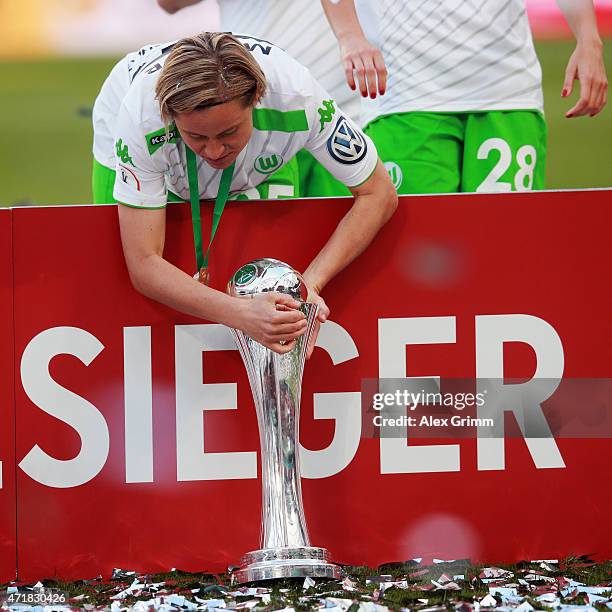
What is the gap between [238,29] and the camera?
13.5 feet

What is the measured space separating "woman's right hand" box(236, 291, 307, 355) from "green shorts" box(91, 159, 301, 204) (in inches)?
16.2

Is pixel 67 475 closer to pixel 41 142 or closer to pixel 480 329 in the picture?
pixel 480 329

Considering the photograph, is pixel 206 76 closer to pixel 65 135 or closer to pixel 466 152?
pixel 466 152

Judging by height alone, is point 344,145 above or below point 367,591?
above

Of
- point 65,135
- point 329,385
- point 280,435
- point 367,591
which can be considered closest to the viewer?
point 367,591

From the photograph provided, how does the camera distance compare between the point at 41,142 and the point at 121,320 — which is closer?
the point at 121,320

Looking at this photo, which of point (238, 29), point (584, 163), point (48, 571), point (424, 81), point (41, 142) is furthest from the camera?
point (41, 142)

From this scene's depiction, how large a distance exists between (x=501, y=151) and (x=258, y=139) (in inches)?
34.8

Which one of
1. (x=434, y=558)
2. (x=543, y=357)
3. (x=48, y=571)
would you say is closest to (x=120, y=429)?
(x=48, y=571)

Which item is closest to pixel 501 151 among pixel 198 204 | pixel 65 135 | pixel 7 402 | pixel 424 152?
pixel 424 152

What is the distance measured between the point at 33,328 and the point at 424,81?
1.39m

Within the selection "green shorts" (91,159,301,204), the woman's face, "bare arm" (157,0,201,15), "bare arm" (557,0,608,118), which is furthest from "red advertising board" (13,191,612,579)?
"bare arm" (157,0,201,15)

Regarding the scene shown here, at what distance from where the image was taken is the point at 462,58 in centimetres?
333

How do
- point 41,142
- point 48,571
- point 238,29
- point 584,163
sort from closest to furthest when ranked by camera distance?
point 48,571, point 238,29, point 584,163, point 41,142
